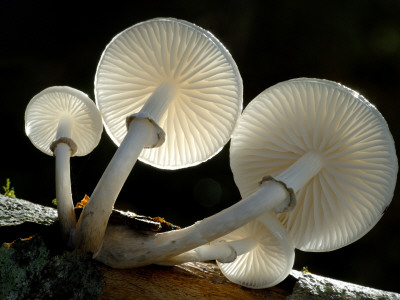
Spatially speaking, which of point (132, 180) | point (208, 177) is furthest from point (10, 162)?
point (208, 177)

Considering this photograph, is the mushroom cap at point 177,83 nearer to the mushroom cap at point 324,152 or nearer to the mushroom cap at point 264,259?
A: the mushroom cap at point 324,152

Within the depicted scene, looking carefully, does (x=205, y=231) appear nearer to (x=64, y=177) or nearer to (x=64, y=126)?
(x=64, y=177)

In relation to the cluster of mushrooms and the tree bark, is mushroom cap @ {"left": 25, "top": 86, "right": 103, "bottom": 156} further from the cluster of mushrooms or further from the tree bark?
the tree bark

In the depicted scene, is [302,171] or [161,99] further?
[161,99]

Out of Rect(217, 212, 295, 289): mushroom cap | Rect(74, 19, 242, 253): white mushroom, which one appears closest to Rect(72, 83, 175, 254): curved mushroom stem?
Rect(74, 19, 242, 253): white mushroom

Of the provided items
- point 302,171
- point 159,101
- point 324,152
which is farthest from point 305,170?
point 159,101

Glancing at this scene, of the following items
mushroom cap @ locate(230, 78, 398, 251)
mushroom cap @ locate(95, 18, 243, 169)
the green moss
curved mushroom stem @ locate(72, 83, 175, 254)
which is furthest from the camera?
mushroom cap @ locate(95, 18, 243, 169)
